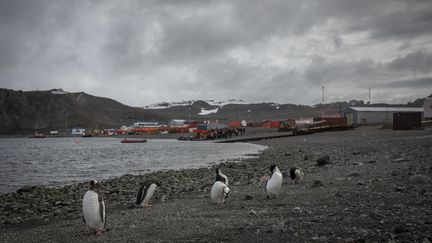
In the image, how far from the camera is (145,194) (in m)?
14.0

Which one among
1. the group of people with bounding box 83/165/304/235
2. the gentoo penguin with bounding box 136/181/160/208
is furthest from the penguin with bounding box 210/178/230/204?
the gentoo penguin with bounding box 136/181/160/208

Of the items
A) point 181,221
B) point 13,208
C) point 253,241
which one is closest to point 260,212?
point 181,221

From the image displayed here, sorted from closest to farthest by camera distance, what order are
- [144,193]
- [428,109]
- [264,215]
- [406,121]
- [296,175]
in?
[264,215]
[144,193]
[296,175]
[406,121]
[428,109]

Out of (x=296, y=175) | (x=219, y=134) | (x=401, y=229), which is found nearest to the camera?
(x=401, y=229)

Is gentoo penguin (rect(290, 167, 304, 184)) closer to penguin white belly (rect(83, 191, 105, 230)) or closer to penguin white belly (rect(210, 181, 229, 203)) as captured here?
penguin white belly (rect(210, 181, 229, 203))

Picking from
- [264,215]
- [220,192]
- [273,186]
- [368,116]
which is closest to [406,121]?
[368,116]

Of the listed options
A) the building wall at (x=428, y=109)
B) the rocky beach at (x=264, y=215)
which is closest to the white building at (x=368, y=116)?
the building wall at (x=428, y=109)

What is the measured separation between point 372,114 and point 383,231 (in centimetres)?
8996

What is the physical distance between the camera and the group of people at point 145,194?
32.8 feet

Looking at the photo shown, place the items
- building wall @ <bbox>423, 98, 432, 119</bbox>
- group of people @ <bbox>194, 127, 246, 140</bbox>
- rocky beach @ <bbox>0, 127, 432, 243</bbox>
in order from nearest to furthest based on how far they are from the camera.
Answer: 1. rocky beach @ <bbox>0, 127, 432, 243</bbox>
2. building wall @ <bbox>423, 98, 432, 119</bbox>
3. group of people @ <bbox>194, 127, 246, 140</bbox>

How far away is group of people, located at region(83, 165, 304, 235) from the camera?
393 inches

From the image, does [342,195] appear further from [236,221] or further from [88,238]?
[88,238]

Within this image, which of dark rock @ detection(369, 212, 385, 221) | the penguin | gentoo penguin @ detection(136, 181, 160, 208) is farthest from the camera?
gentoo penguin @ detection(136, 181, 160, 208)

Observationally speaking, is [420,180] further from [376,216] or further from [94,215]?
[94,215]
